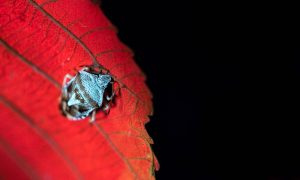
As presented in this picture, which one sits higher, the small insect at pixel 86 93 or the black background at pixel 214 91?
the small insect at pixel 86 93

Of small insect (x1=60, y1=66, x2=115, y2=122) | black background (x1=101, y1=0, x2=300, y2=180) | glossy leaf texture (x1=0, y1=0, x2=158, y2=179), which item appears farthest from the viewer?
black background (x1=101, y1=0, x2=300, y2=180)

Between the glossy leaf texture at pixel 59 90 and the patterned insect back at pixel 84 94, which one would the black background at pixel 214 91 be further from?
the glossy leaf texture at pixel 59 90

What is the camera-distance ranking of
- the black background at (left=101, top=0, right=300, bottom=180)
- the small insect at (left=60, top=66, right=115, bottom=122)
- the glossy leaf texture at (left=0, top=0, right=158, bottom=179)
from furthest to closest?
the black background at (left=101, top=0, right=300, bottom=180)
the small insect at (left=60, top=66, right=115, bottom=122)
the glossy leaf texture at (left=0, top=0, right=158, bottom=179)

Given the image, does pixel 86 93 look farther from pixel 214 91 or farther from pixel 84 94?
pixel 214 91

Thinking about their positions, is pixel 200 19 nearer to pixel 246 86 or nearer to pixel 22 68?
pixel 246 86

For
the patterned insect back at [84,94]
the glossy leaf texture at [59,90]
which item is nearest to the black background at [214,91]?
the patterned insect back at [84,94]

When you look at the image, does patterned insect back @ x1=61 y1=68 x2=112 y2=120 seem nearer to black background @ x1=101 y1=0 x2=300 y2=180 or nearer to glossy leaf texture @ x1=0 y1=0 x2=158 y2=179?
glossy leaf texture @ x1=0 y1=0 x2=158 y2=179

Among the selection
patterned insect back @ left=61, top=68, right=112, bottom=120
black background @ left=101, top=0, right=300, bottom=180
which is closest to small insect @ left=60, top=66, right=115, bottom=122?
patterned insect back @ left=61, top=68, right=112, bottom=120
